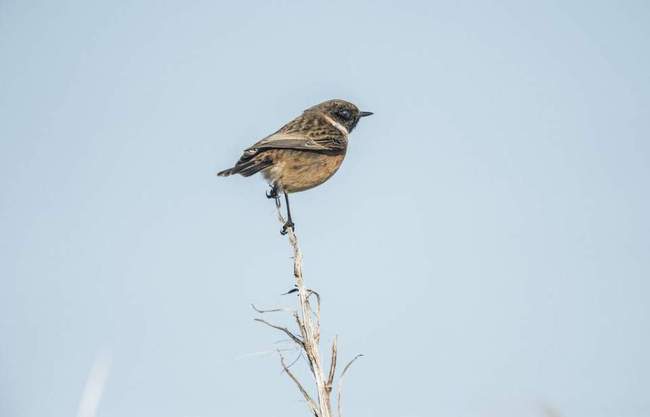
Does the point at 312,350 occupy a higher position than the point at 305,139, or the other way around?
the point at 305,139

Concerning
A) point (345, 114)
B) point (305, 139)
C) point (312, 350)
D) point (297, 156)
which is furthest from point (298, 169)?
point (312, 350)

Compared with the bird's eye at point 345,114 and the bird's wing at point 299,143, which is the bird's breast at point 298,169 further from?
the bird's eye at point 345,114

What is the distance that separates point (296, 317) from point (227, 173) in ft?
13.2

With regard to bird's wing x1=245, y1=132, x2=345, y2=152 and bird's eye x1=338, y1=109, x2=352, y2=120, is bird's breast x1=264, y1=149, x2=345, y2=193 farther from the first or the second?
bird's eye x1=338, y1=109, x2=352, y2=120

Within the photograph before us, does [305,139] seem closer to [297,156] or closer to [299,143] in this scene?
[299,143]

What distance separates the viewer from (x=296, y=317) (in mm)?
3619

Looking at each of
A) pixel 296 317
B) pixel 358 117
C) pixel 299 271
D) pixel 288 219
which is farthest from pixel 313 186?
pixel 296 317

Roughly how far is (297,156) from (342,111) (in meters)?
2.25

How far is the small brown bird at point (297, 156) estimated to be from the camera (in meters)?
7.88

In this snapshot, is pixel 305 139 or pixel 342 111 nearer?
pixel 305 139

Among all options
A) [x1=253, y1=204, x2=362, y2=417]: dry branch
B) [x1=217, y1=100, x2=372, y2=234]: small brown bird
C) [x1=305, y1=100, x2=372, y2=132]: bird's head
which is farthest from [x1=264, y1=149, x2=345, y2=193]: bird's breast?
[x1=253, y1=204, x2=362, y2=417]: dry branch

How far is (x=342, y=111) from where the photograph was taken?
1034 centimetres

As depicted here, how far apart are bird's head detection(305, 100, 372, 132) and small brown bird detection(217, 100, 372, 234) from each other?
1.38ft

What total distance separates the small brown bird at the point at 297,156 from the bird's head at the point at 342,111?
1.38 feet
